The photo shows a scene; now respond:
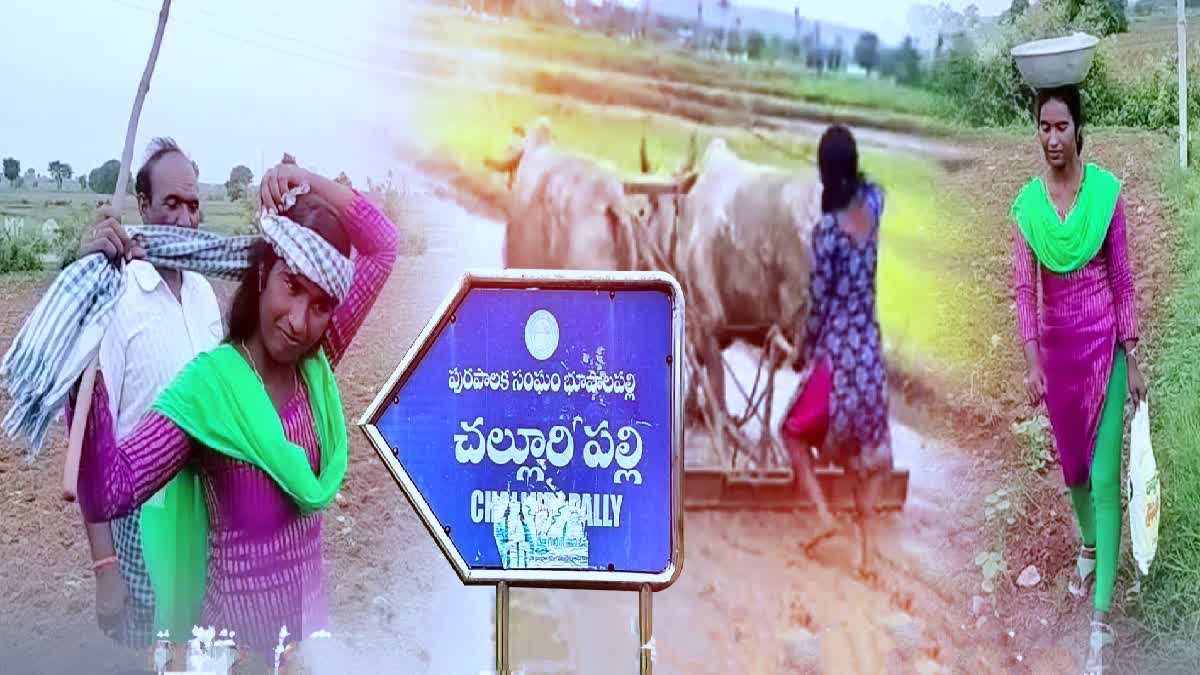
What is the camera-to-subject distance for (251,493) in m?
3.79

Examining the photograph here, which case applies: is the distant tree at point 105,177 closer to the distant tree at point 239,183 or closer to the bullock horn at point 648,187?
the distant tree at point 239,183

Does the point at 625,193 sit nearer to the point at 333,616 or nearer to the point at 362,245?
the point at 362,245

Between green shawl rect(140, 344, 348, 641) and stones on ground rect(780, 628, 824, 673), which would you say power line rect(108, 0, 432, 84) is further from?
stones on ground rect(780, 628, 824, 673)

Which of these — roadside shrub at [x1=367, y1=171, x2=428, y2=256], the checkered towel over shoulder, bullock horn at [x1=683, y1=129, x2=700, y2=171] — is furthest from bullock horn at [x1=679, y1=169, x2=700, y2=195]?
the checkered towel over shoulder

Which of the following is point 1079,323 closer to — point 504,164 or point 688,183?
point 688,183

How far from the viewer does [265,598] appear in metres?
3.83

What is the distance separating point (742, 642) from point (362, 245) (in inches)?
54.7

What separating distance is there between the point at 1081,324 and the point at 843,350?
2.07 feet

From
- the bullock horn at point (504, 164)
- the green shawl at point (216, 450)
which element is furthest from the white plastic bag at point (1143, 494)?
the green shawl at point (216, 450)

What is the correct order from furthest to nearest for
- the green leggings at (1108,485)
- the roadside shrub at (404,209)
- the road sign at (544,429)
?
1. the green leggings at (1108,485)
2. the roadside shrub at (404,209)
3. the road sign at (544,429)

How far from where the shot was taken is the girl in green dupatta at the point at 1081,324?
387cm

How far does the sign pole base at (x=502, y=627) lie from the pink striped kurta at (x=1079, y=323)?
4.80 feet

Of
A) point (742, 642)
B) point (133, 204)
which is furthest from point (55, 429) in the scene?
point (742, 642)

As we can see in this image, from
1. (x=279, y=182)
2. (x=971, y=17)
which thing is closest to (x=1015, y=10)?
(x=971, y=17)
